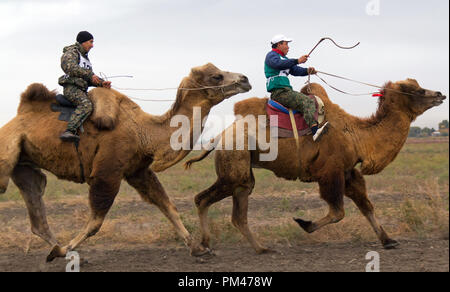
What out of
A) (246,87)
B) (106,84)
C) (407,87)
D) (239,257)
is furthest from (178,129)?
(407,87)

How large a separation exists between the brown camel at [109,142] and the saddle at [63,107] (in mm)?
99

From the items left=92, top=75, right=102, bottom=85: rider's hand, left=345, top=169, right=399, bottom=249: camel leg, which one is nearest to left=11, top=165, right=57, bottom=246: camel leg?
left=92, top=75, right=102, bottom=85: rider's hand

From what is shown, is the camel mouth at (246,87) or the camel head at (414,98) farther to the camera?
the camel head at (414,98)

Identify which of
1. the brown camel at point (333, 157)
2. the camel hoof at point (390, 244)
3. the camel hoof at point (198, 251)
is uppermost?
the brown camel at point (333, 157)

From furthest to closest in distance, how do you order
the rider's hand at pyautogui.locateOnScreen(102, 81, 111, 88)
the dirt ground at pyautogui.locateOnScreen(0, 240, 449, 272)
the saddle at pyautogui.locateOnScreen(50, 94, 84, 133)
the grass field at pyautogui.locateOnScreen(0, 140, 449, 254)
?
the grass field at pyautogui.locateOnScreen(0, 140, 449, 254) → the rider's hand at pyautogui.locateOnScreen(102, 81, 111, 88) → the saddle at pyautogui.locateOnScreen(50, 94, 84, 133) → the dirt ground at pyautogui.locateOnScreen(0, 240, 449, 272)

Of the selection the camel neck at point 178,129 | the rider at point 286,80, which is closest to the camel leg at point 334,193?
the rider at point 286,80

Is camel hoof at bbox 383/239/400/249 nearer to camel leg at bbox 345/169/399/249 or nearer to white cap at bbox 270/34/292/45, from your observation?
camel leg at bbox 345/169/399/249

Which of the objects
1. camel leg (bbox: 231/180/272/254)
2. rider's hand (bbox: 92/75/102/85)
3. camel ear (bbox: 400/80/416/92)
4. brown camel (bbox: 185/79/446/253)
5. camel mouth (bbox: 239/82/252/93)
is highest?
rider's hand (bbox: 92/75/102/85)

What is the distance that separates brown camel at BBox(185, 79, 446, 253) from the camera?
25.2 ft

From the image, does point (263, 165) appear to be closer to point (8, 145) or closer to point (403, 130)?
point (403, 130)

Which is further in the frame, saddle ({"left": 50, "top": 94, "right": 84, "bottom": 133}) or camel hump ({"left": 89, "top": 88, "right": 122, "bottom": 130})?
saddle ({"left": 50, "top": 94, "right": 84, "bottom": 133})

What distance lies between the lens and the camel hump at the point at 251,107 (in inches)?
313

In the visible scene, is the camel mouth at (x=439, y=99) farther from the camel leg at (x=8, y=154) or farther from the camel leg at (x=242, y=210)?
the camel leg at (x=8, y=154)

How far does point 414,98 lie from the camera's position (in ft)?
27.0
